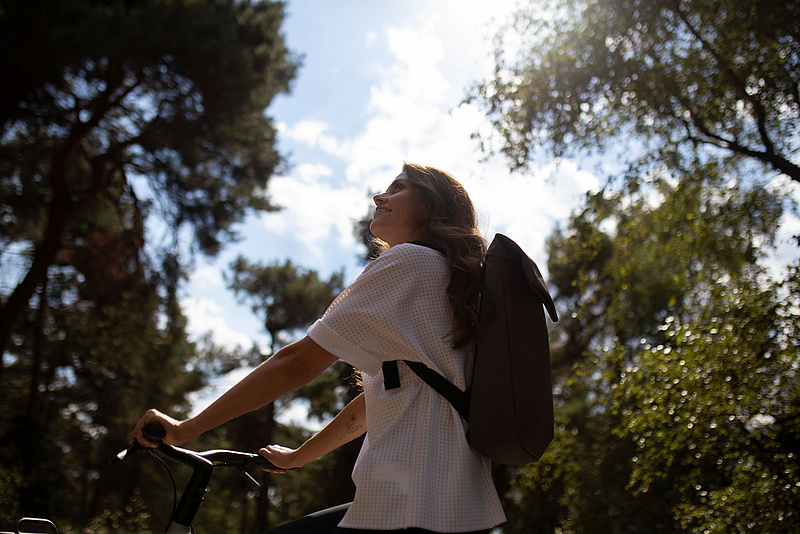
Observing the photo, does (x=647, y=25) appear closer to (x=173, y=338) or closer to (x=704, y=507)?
(x=704, y=507)

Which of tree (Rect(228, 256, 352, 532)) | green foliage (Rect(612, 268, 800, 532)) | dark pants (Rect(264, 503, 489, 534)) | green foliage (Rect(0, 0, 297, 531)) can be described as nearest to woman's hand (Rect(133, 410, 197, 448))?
dark pants (Rect(264, 503, 489, 534))

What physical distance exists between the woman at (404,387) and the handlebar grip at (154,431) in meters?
0.02

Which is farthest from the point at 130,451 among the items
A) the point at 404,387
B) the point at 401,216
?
the point at 401,216

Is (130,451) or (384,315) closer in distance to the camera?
(384,315)

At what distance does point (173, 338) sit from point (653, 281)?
539 inches

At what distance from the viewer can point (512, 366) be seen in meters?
1.53

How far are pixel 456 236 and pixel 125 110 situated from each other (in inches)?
537

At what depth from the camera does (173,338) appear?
53.5ft

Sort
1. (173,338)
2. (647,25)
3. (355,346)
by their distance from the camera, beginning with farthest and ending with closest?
1. (173,338)
2. (647,25)
3. (355,346)

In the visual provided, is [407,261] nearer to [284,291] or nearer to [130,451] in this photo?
[130,451]

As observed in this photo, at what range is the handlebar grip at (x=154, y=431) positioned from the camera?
1616mm

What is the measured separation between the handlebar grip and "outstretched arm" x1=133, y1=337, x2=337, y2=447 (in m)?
0.01

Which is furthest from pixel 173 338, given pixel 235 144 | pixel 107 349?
pixel 235 144

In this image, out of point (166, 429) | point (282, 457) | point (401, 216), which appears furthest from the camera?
point (282, 457)
